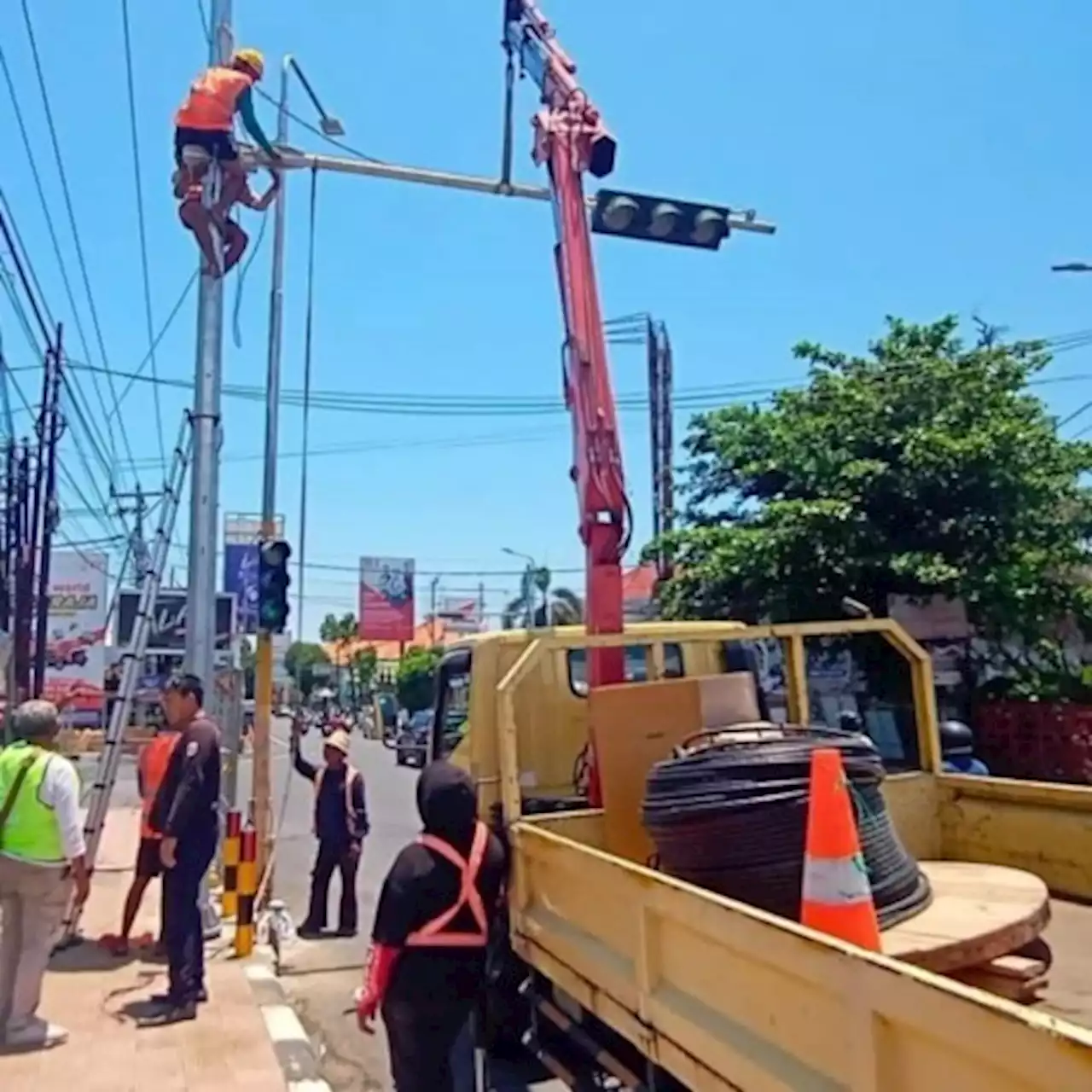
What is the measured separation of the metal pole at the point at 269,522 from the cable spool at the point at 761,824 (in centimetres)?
547

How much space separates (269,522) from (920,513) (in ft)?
33.9

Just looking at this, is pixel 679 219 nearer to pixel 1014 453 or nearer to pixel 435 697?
pixel 435 697

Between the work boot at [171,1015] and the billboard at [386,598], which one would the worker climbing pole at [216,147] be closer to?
the work boot at [171,1015]

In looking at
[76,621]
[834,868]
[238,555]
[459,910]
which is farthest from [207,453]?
[76,621]

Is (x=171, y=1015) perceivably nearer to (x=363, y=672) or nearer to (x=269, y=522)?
(x=269, y=522)

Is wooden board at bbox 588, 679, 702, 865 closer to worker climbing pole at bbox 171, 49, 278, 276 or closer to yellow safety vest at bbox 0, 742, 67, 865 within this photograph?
yellow safety vest at bbox 0, 742, 67, 865

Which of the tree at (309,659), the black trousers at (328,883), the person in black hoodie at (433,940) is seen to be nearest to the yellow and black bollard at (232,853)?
the black trousers at (328,883)

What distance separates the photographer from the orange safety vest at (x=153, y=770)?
317 inches

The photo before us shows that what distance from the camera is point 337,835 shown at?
10.2 m

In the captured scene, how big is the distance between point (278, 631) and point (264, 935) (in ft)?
7.58

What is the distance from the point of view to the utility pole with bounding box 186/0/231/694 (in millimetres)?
9188

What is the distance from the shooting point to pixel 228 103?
867 cm

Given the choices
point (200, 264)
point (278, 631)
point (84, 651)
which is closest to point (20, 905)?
point (278, 631)

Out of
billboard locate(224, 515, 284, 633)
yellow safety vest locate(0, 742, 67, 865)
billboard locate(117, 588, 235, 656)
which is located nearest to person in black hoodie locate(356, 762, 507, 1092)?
yellow safety vest locate(0, 742, 67, 865)
